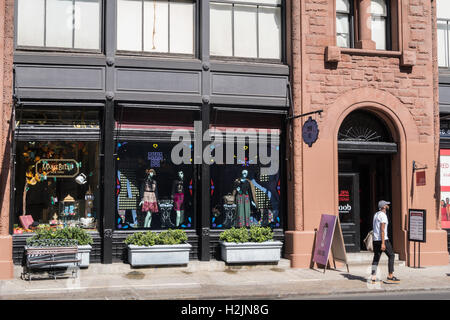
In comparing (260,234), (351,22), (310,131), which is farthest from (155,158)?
(351,22)

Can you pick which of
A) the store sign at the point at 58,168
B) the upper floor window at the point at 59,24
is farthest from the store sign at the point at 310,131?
the store sign at the point at 58,168

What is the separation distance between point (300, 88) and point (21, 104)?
711 centimetres

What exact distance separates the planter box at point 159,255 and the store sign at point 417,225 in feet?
19.8

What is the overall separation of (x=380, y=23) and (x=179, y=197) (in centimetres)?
773

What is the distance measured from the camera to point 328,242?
14.0 m

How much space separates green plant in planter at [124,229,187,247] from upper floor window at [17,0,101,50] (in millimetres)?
4906

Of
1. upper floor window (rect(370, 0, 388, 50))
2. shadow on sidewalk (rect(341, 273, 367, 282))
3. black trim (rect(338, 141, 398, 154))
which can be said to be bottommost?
shadow on sidewalk (rect(341, 273, 367, 282))

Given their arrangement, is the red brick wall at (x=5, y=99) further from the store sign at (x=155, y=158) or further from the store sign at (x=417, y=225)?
the store sign at (x=417, y=225)

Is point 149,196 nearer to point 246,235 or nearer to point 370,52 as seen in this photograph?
point 246,235

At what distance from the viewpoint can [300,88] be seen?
49.6ft

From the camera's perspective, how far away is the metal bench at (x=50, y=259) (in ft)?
41.1

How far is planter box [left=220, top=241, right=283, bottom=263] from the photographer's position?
1420cm

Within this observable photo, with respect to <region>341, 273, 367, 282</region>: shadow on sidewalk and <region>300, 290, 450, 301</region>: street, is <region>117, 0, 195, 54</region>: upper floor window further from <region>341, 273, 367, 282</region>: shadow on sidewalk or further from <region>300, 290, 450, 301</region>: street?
<region>300, 290, 450, 301</region>: street

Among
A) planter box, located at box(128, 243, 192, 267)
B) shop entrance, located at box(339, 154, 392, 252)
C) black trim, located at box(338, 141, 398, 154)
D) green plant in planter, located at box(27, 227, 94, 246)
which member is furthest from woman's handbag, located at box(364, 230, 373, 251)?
green plant in planter, located at box(27, 227, 94, 246)
